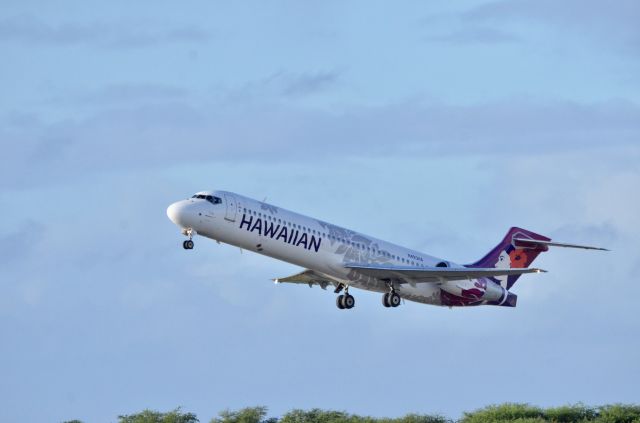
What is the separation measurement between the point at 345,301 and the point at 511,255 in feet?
39.8

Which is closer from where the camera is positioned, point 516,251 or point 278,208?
point 278,208

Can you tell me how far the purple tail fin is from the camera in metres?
96.8

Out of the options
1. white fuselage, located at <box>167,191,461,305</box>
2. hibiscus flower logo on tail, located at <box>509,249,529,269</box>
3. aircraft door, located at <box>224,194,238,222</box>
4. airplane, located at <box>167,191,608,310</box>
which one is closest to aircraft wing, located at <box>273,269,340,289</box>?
airplane, located at <box>167,191,608,310</box>

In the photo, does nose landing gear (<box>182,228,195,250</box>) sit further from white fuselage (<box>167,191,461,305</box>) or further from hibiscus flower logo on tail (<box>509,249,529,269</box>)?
hibiscus flower logo on tail (<box>509,249,529,269</box>)

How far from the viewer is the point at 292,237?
84688mm

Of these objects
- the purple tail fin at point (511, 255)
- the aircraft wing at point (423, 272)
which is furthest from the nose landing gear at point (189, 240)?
the purple tail fin at point (511, 255)

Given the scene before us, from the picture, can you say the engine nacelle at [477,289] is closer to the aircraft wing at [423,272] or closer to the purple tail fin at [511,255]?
the purple tail fin at [511,255]

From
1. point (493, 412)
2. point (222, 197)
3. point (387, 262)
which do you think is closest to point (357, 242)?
point (387, 262)

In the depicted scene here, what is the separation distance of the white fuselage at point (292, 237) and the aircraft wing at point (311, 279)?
202 cm

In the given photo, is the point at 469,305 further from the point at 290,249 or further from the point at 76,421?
the point at 76,421

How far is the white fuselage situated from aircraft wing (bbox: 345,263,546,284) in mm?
547

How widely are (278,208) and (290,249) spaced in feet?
6.97

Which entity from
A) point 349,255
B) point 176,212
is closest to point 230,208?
point 176,212

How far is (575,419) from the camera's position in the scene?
318 ft
